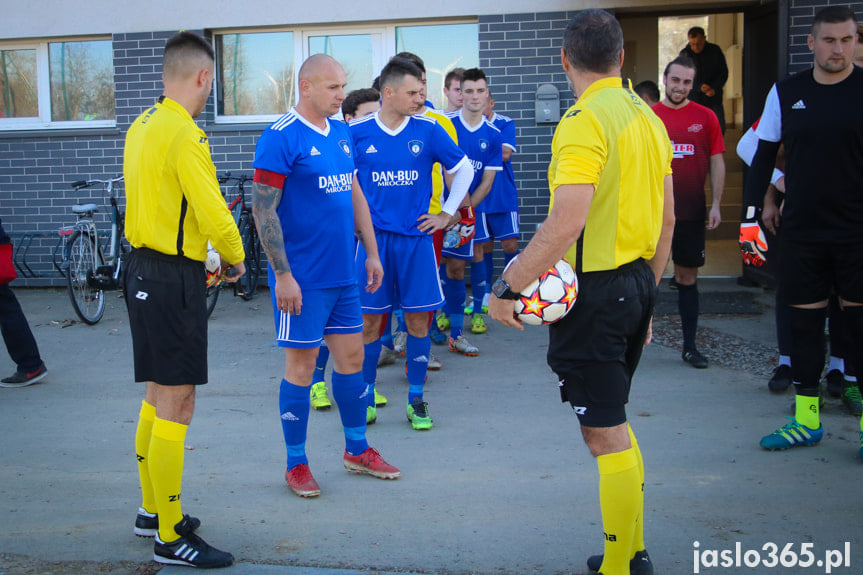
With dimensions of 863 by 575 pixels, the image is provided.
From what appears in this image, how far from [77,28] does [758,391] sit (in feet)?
28.2

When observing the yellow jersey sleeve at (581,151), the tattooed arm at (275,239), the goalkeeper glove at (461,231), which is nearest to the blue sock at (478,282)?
the goalkeeper glove at (461,231)

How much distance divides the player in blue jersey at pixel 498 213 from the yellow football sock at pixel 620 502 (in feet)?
15.6

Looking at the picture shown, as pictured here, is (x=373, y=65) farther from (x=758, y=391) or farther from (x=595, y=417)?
(x=595, y=417)

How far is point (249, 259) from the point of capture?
9523 mm

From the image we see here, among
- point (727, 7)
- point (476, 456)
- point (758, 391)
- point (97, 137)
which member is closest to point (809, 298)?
point (758, 391)

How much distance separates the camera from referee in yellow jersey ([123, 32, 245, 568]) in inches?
136

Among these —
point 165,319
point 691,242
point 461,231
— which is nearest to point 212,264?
point 165,319

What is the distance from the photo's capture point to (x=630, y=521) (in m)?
3.12

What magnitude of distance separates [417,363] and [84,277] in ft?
14.8

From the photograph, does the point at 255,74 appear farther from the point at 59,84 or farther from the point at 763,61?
the point at 763,61

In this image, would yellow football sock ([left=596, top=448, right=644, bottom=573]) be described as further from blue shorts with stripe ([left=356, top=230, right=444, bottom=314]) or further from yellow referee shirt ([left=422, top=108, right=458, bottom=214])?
yellow referee shirt ([left=422, top=108, right=458, bottom=214])

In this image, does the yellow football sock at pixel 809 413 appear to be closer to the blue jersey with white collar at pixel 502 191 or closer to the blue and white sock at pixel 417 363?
the blue and white sock at pixel 417 363

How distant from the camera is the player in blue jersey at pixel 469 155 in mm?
7211

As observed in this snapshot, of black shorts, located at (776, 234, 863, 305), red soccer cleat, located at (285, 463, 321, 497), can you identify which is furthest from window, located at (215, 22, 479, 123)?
red soccer cleat, located at (285, 463, 321, 497)
